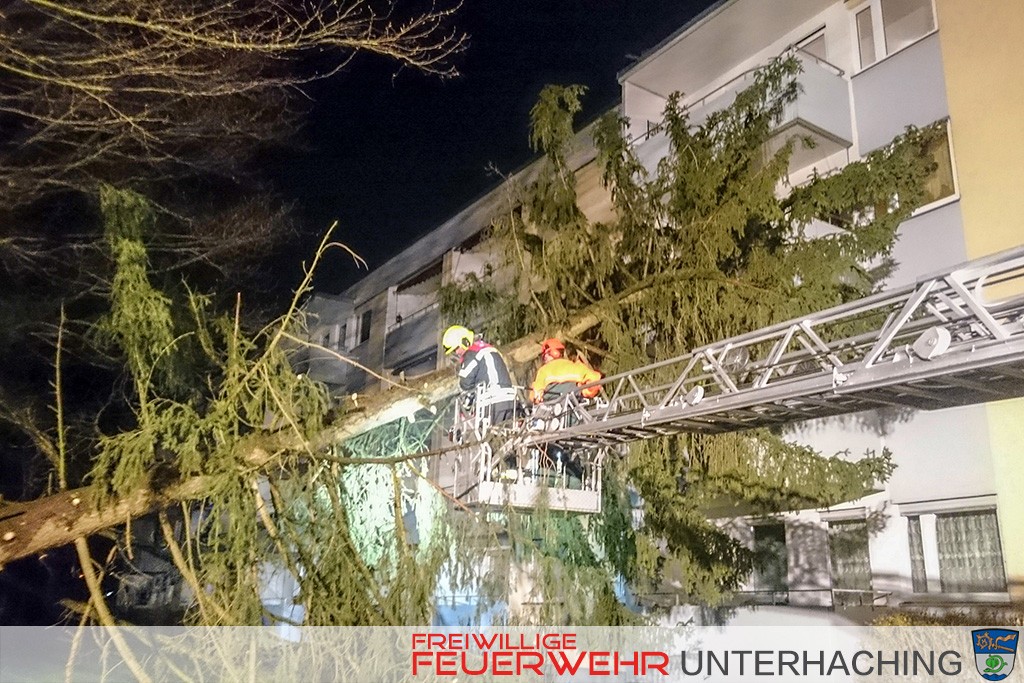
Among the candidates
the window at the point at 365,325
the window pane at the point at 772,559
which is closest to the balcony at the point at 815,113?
the window pane at the point at 772,559

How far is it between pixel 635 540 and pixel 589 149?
6486 mm

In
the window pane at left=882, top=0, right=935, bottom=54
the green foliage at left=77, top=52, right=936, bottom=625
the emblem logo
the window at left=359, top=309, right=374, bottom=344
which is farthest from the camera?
the window at left=359, top=309, right=374, bottom=344

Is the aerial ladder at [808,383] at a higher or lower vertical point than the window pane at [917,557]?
higher

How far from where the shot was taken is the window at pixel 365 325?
1770 cm

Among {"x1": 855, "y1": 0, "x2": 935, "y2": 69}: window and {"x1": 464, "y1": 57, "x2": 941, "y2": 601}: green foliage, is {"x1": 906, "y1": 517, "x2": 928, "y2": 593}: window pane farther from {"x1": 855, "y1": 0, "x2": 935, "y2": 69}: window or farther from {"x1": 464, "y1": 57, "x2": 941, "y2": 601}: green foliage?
{"x1": 855, "y1": 0, "x2": 935, "y2": 69}: window

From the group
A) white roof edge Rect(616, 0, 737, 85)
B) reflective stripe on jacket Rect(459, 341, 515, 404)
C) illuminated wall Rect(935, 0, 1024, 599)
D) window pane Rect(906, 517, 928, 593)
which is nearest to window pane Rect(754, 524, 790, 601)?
window pane Rect(906, 517, 928, 593)

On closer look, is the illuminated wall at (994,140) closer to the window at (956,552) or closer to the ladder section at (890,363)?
the window at (956,552)

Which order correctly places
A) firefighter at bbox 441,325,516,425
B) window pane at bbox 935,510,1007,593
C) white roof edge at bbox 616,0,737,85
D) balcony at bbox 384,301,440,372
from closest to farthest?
1. firefighter at bbox 441,325,516,425
2. window pane at bbox 935,510,1007,593
3. white roof edge at bbox 616,0,737,85
4. balcony at bbox 384,301,440,372

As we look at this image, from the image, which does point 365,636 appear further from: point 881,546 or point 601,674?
point 881,546

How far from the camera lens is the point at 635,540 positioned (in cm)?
672

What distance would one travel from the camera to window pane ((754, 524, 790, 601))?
7.68 m

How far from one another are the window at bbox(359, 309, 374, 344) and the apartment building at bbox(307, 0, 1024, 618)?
10153 mm

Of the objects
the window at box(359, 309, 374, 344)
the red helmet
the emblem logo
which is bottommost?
the emblem logo

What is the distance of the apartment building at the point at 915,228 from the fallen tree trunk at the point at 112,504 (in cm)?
63
